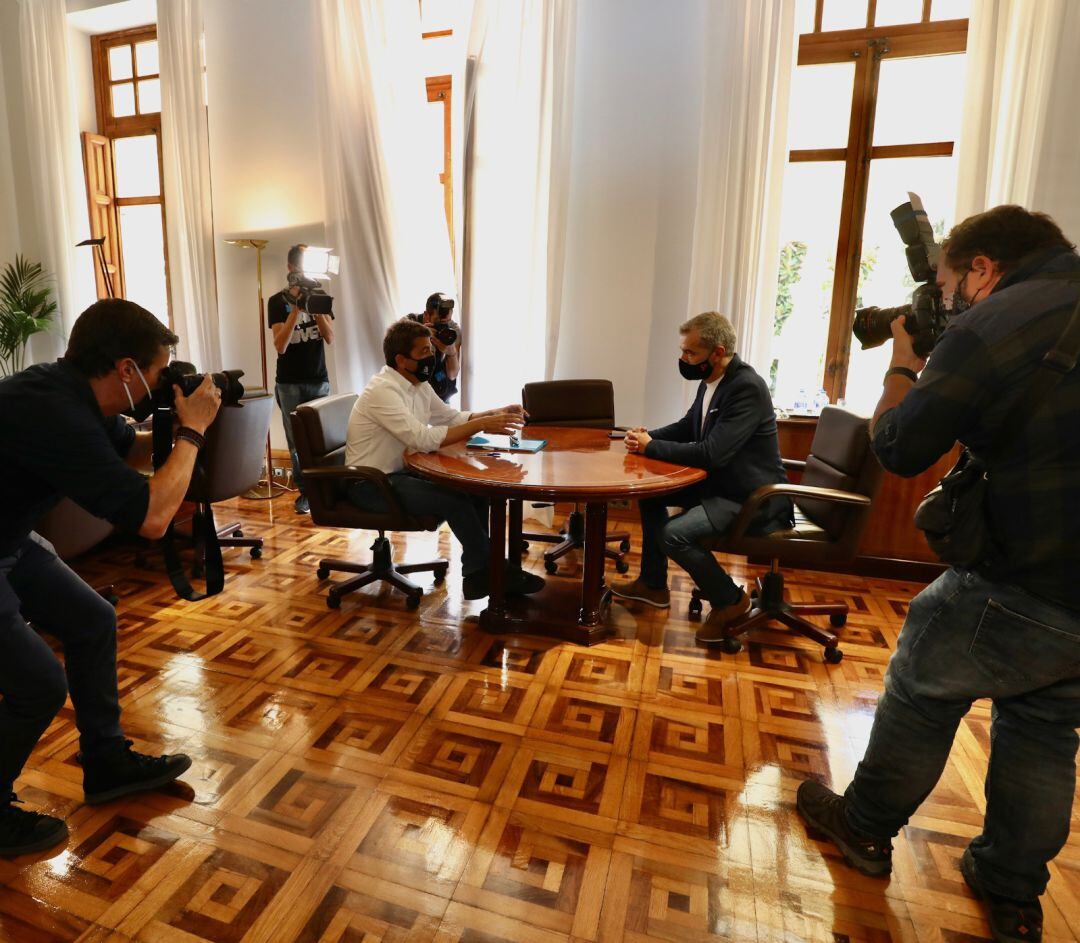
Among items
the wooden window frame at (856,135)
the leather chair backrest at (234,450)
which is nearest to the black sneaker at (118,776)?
the leather chair backrest at (234,450)

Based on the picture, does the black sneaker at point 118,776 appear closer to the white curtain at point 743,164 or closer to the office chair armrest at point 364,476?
the office chair armrest at point 364,476

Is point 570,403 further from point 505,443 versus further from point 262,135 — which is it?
point 262,135

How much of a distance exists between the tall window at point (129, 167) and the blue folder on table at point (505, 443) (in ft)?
12.8

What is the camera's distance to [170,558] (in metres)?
1.96

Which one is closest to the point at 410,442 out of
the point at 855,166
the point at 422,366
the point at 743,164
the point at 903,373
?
the point at 422,366

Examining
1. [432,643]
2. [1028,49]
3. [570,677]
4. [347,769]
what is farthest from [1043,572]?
[1028,49]

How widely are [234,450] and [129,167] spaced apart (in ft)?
13.1

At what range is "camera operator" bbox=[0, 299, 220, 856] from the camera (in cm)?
140

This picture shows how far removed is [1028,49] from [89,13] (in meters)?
6.21

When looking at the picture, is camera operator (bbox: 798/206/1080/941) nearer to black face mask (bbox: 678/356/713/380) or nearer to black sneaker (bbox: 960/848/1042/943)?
black sneaker (bbox: 960/848/1042/943)

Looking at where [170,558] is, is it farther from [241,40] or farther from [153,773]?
[241,40]

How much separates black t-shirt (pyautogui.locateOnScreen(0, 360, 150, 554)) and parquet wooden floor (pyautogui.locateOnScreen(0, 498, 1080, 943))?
789 mm

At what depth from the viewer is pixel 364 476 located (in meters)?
2.69

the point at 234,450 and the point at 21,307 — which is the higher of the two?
the point at 21,307
